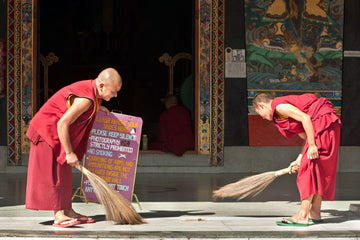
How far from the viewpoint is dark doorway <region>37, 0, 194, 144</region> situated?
1524 centimetres

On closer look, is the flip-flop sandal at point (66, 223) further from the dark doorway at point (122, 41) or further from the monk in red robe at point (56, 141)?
the dark doorway at point (122, 41)

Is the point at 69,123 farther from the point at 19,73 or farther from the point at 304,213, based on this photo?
the point at 19,73

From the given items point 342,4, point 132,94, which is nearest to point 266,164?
point 342,4

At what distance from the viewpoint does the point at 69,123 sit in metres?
6.22

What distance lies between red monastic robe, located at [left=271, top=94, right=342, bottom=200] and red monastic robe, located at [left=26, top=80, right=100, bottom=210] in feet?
5.68

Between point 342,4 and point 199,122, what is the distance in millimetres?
3191

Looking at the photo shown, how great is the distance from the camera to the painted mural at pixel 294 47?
12.3 meters

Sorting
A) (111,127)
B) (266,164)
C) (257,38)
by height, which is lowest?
(266,164)

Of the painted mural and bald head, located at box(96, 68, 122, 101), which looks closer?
bald head, located at box(96, 68, 122, 101)

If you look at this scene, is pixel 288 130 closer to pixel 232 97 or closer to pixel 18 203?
pixel 18 203

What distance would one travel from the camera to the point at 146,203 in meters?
8.19

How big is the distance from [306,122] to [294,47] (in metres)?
6.19

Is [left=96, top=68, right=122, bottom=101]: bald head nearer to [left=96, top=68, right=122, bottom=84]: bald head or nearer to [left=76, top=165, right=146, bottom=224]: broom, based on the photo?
[left=96, top=68, right=122, bottom=84]: bald head

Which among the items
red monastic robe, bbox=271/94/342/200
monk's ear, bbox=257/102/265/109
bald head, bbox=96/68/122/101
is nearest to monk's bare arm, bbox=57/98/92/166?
bald head, bbox=96/68/122/101
